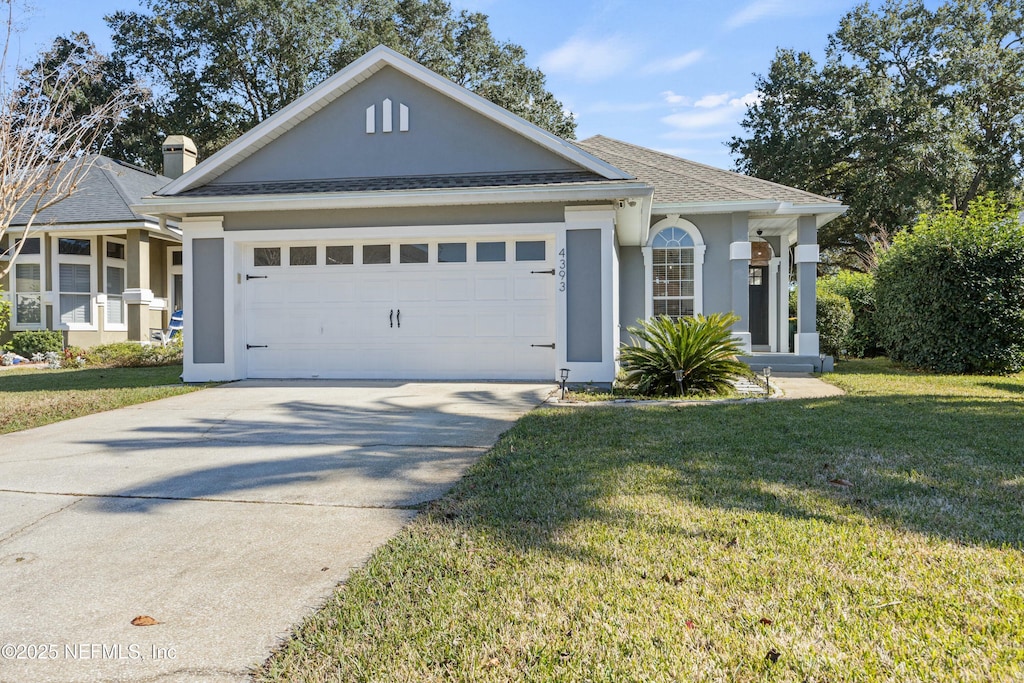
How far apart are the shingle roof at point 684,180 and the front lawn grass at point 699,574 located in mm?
8447

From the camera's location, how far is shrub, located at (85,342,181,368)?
14141 millimetres

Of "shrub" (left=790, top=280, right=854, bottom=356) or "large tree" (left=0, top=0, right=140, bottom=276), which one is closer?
"large tree" (left=0, top=0, right=140, bottom=276)

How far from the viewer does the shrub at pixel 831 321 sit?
51.0 feet

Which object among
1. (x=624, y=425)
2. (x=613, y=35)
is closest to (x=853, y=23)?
(x=613, y=35)

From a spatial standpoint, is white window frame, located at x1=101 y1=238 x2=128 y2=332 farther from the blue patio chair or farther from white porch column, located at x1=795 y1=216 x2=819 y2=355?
white porch column, located at x1=795 y1=216 x2=819 y2=355

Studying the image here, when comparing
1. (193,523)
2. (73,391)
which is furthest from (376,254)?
(193,523)

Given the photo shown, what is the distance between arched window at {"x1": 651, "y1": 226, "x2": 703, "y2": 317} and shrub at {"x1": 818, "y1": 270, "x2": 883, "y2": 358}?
4.55 meters

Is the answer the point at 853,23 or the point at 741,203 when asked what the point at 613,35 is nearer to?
the point at 741,203

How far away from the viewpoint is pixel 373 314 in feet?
33.6

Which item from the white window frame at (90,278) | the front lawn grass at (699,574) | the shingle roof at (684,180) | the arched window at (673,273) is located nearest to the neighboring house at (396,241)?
the arched window at (673,273)

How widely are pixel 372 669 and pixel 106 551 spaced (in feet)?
6.22

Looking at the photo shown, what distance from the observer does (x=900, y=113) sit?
23.3m

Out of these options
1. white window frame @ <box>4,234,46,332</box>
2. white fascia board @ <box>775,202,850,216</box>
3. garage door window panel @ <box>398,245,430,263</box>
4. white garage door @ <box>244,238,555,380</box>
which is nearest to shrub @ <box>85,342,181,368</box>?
white window frame @ <box>4,234,46,332</box>

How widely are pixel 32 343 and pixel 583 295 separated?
1449 centimetres
